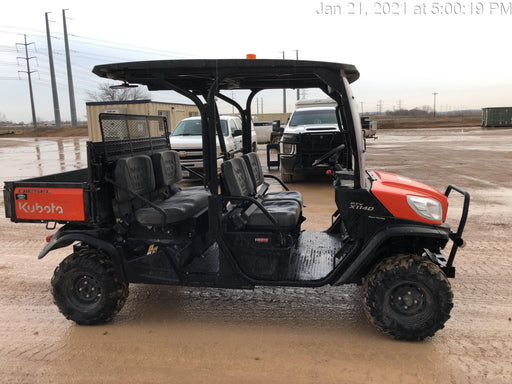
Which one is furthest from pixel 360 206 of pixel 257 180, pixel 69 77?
pixel 69 77

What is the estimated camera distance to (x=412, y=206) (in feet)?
10.8

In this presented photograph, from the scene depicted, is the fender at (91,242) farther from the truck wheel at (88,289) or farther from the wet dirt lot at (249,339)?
the wet dirt lot at (249,339)

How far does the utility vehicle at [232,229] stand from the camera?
10.8ft

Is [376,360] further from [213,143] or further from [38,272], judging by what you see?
[38,272]

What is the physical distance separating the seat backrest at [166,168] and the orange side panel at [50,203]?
3.60 ft

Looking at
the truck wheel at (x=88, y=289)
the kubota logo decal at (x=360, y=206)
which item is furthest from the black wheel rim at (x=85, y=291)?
the kubota logo decal at (x=360, y=206)

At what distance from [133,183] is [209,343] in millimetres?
1563

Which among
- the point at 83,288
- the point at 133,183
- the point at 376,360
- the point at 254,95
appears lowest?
the point at 376,360

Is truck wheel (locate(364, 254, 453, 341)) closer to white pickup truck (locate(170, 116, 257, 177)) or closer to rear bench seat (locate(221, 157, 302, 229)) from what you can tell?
rear bench seat (locate(221, 157, 302, 229))

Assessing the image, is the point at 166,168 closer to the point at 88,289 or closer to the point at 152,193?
the point at 152,193

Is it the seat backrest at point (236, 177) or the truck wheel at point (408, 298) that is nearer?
the truck wheel at point (408, 298)

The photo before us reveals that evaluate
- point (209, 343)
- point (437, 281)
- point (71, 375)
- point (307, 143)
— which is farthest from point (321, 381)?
point (307, 143)

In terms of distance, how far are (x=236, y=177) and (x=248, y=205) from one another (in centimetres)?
29

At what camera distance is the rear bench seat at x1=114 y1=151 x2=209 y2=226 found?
12.2 feet
